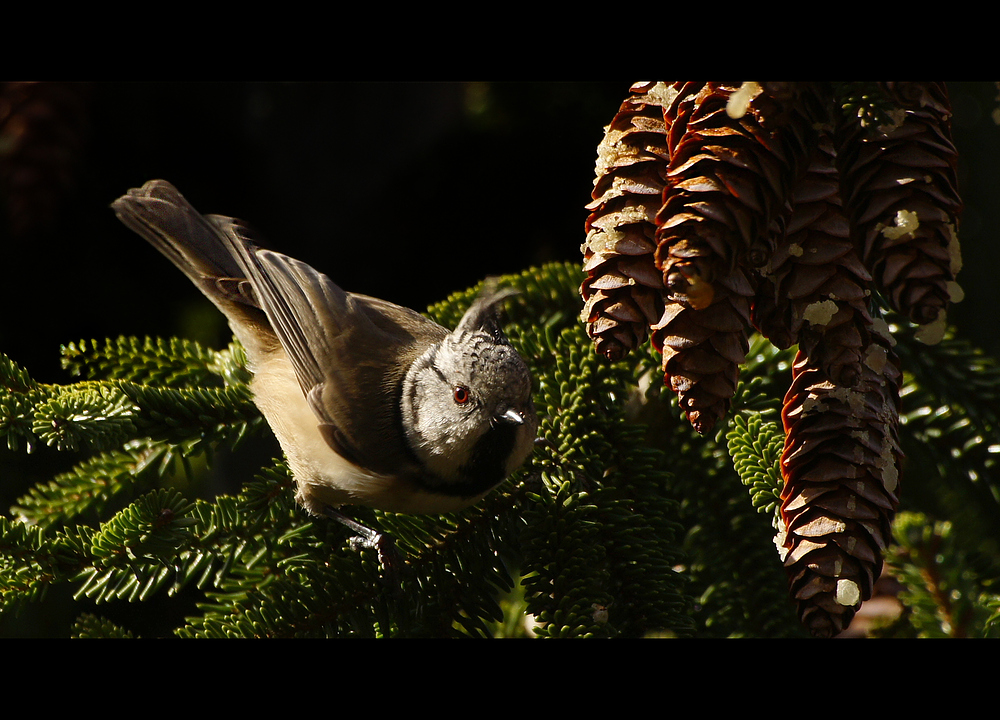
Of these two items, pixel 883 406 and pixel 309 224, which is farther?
pixel 309 224

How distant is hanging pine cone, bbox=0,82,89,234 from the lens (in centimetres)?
309

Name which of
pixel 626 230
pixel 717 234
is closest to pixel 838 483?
pixel 717 234

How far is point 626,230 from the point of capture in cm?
165

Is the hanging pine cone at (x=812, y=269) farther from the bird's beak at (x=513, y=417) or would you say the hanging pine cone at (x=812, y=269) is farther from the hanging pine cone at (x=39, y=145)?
the hanging pine cone at (x=39, y=145)

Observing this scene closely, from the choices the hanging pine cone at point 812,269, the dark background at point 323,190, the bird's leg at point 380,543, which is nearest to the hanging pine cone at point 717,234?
the hanging pine cone at point 812,269

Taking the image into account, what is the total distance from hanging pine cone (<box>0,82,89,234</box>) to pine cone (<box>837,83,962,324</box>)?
9.87 feet

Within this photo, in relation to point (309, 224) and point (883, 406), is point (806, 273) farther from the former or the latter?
point (309, 224)

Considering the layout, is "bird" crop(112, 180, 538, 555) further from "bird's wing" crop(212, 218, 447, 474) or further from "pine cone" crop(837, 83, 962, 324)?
"pine cone" crop(837, 83, 962, 324)

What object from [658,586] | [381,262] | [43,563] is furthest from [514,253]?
[43,563]

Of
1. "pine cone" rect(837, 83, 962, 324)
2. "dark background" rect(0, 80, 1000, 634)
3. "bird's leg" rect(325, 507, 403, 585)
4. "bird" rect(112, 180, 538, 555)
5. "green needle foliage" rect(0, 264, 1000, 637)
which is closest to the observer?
"pine cone" rect(837, 83, 962, 324)

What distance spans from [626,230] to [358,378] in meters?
1.16

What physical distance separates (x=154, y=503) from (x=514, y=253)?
2264mm

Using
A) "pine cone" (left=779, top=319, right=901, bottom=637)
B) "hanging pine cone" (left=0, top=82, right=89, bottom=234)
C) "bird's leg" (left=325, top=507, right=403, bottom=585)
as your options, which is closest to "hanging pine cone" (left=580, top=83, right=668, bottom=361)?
"pine cone" (left=779, top=319, right=901, bottom=637)

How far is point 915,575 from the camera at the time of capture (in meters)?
2.02
